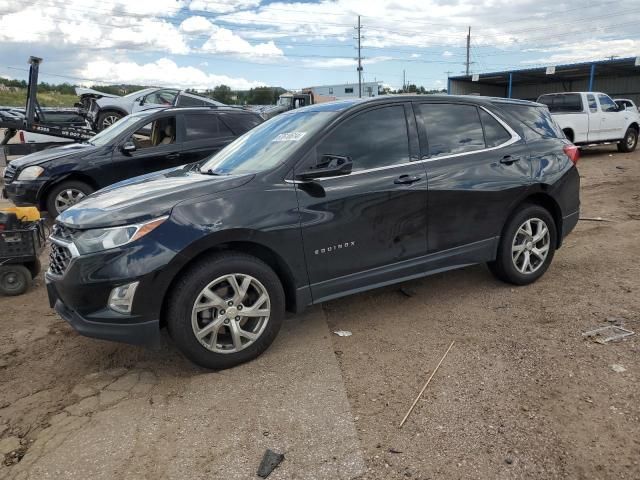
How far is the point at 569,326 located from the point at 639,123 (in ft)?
52.4

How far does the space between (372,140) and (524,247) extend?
1865 mm

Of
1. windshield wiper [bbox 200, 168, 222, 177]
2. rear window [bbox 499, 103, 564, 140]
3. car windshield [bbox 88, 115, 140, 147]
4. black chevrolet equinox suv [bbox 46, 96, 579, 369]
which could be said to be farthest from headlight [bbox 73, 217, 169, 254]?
car windshield [bbox 88, 115, 140, 147]

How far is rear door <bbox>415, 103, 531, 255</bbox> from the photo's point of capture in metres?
4.27

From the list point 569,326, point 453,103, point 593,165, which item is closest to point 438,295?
point 569,326

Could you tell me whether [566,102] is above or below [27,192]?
above

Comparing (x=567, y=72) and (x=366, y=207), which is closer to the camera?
(x=366, y=207)

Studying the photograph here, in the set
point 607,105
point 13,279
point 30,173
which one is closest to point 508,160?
point 13,279

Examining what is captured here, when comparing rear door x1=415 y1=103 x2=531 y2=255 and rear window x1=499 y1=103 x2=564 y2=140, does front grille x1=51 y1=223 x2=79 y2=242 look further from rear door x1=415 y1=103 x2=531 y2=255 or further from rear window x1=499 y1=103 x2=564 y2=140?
rear window x1=499 y1=103 x2=564 y2=140

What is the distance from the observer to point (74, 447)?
276 cm

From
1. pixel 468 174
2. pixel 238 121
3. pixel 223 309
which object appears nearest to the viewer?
pixel 223 309

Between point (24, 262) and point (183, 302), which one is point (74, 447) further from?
point (24, 262)

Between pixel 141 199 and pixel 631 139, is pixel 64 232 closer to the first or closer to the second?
pixel 141 199

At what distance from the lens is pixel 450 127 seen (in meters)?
4.45

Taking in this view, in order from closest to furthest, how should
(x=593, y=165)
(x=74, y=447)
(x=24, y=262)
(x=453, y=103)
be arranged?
(x=74, y=447), (x=453, y=103), (x=24, y=262), (x=593, y=165)
